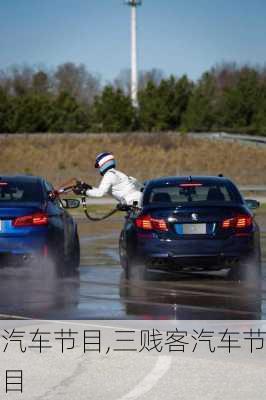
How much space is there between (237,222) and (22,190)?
3257 millimetres

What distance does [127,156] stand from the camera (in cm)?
7612

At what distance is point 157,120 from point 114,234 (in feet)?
210

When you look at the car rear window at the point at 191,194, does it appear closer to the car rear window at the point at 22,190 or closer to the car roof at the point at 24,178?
the car rear window at the point at 22,190

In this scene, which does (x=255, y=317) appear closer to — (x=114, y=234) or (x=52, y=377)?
(x=52, y=377)

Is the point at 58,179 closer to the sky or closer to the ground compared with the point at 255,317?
closer to the ground

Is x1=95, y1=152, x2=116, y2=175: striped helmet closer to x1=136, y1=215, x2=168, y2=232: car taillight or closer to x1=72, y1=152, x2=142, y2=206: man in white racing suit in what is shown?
x1=72, y1=152, x2=142, y2=206: man in white racing suit

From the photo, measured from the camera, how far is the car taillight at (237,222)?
1413 centimetres

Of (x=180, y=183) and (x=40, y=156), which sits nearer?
(x=180, y=183)

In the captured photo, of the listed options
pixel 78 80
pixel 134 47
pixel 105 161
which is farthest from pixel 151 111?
pixel 105 161

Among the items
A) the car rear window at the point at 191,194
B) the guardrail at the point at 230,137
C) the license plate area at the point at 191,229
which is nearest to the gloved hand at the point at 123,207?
the car rear window at the point at 191,194

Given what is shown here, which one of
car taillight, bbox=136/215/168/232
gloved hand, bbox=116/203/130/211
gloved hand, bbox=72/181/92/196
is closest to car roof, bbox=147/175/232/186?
gloved hand, bbox=116/203/130/211

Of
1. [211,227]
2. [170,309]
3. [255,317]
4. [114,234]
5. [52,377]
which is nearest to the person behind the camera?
[52,377]

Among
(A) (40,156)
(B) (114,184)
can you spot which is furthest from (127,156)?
(B) (114,184)

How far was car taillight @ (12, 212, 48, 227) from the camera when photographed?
1448 centimetres
